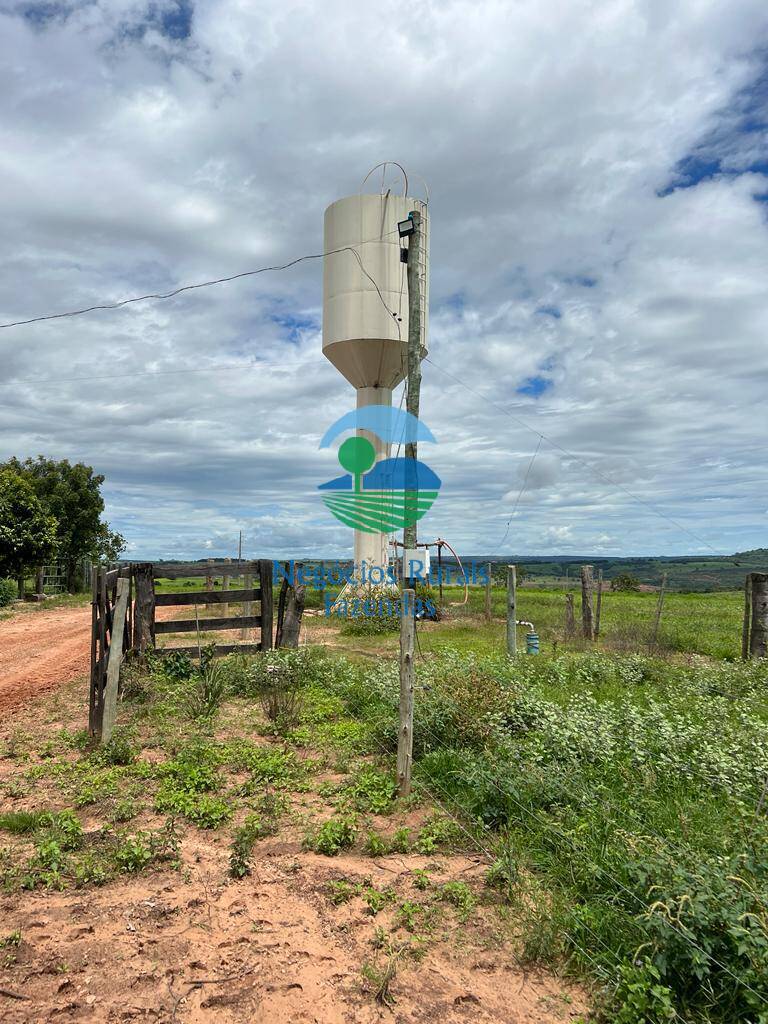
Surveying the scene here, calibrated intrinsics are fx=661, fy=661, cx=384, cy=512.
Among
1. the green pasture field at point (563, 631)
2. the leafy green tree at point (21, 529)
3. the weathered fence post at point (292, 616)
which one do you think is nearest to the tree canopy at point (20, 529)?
the leafy green tree at point (21, 529)

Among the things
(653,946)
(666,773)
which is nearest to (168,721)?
(666,773)

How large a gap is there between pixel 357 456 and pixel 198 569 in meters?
8.00

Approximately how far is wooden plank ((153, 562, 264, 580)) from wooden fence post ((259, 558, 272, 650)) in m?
0.14

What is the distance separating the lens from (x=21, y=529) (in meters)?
21.6

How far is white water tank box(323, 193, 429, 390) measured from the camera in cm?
1616

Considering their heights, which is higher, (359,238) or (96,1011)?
(359,238)

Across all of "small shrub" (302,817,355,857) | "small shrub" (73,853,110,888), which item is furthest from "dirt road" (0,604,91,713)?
"small shrub" (302,817,355,857)

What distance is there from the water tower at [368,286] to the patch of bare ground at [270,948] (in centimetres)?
1339

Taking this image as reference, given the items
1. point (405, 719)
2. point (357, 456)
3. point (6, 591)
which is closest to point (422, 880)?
point (405, 719)

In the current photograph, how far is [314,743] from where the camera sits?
22.3 feet

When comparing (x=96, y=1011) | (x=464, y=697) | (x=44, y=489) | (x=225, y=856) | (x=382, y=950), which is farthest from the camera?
(x=44, y=489)

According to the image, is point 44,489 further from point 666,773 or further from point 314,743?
point 666,773

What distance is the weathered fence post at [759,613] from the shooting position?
10547mm

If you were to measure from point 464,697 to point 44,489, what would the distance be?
29.0m
